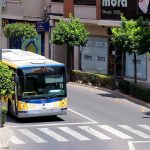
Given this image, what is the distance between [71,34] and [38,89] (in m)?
16.5

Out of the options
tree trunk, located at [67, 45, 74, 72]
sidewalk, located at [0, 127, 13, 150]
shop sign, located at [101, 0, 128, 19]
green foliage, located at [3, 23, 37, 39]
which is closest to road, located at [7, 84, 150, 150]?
sidewalk, located at [0, 127, 13, 150]

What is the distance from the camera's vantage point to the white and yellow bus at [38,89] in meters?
27.5

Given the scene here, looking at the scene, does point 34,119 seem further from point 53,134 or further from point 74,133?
point 74,133

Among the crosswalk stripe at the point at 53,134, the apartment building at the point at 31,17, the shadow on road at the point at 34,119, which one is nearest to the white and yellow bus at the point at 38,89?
the shadow on road at the point at 34,119

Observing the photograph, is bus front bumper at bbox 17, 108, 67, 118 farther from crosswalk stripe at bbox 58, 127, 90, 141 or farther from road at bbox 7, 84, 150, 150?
crosswalk stripe at bbox 58, 127, 90, 141

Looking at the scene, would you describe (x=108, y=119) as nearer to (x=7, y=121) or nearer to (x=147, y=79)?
(x=7, y=121)

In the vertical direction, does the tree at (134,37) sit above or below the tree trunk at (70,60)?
above

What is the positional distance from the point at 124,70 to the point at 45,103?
18349 millimetres

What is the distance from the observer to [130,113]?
3080cm

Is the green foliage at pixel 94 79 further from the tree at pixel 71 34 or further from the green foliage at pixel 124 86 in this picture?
the tree at pixel 71 34

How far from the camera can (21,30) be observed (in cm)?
5312

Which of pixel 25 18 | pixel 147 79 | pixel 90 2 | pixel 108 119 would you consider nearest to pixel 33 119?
pixel 108 119

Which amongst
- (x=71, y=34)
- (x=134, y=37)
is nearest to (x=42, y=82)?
(x=134, y=37)

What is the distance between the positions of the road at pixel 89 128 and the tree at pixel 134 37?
3069 millimetres
